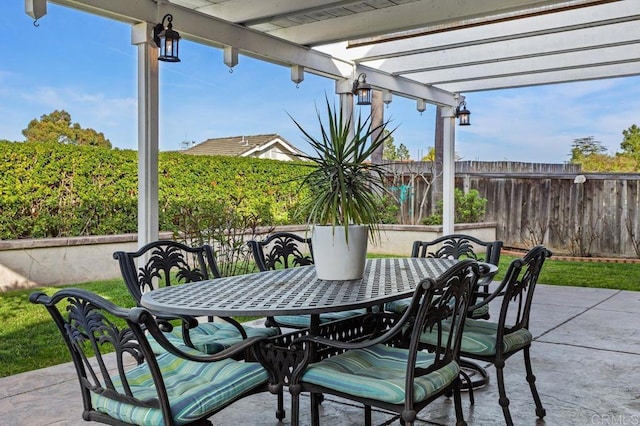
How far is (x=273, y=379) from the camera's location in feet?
7.82

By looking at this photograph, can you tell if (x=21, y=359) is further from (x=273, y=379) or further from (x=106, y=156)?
(x=106, y=156)

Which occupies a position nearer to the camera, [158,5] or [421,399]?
[421,399]

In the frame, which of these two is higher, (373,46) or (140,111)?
(373,46)

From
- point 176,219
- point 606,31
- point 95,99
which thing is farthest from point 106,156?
point 606,31

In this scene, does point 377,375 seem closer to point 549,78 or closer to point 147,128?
point 147,128

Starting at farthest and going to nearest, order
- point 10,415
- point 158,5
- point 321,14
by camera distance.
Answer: point 321,14 → point 158,5 → point 10,415

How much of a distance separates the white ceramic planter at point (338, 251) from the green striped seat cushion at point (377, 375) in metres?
0.48

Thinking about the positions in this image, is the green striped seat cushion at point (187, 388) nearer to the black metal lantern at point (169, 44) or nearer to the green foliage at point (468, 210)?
the black metal lantern at point (169, 44)

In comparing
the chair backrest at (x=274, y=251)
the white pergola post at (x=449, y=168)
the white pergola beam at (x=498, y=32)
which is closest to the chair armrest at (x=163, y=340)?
the chair backrest at (x=274, y=251)

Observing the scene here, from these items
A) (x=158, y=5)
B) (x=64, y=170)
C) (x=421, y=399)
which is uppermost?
(x=158, y=5)

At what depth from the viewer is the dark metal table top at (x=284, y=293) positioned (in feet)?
7.42

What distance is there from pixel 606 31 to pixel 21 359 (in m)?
6.09

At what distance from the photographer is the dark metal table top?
7.42 feet

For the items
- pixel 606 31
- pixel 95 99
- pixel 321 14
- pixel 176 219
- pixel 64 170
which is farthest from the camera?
pixel 95 99
